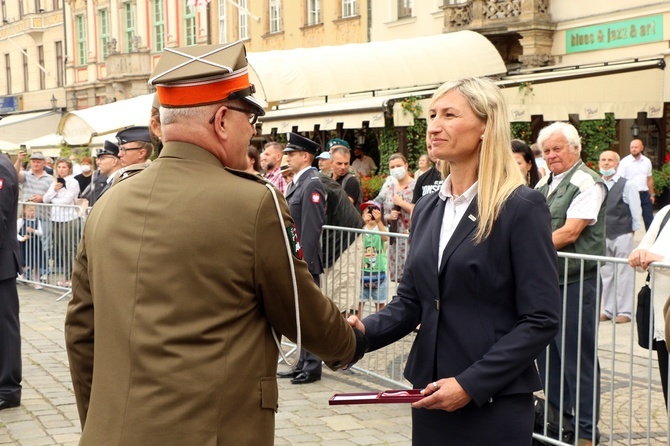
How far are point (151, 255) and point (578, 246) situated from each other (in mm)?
4255

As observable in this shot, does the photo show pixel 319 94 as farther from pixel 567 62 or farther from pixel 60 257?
pixel 60 257

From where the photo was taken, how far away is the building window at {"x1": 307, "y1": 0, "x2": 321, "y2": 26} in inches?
1325

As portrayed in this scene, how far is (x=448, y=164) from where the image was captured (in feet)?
12.1

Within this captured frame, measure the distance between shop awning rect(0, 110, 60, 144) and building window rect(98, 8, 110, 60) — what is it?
418 cm

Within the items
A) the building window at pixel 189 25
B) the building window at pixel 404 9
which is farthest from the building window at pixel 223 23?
the building window at pixel 404 9

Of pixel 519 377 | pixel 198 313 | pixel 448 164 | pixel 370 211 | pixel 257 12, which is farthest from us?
pixel 257 12

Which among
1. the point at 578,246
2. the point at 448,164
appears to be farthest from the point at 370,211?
the point at 448,164

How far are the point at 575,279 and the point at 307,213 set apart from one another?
285cm

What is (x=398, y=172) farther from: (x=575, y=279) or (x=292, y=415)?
(x=575, y=279)

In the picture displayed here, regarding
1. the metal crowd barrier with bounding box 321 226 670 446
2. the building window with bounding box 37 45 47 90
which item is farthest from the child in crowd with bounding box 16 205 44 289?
the building window with bounding box 37 45 47 90

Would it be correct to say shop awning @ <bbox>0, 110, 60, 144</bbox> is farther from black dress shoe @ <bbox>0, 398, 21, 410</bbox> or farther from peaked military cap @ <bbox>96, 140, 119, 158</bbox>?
black dress shoe @ <bbox>0, 398, 21, 410</bbox>

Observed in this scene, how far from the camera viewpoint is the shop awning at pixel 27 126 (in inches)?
1672

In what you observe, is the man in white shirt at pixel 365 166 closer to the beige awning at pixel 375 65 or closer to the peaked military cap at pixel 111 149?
the beige awning at pixel 375 65

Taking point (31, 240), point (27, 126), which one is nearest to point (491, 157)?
point (31, 240)
